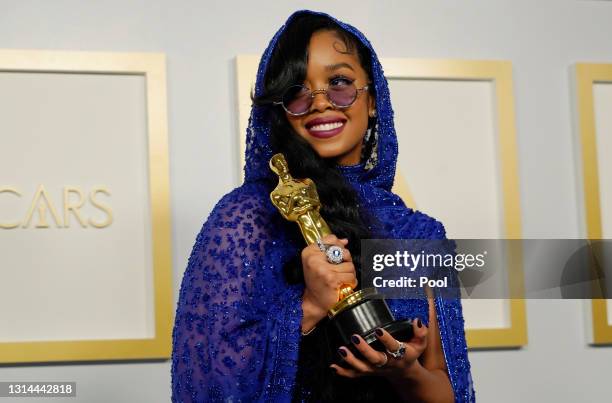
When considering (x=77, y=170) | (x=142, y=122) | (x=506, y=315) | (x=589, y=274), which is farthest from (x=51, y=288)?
(x=589, y=274)

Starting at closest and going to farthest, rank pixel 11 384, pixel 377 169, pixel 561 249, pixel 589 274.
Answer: pixel 377 169, pixel 11 384, pixel 589 274, pixel 561 249

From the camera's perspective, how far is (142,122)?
8.52 ft

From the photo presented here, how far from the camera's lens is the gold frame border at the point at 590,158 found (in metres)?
2.90

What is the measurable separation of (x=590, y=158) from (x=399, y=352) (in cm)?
179

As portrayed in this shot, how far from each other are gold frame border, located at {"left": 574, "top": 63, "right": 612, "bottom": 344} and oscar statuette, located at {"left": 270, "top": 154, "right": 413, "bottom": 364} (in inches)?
65.9

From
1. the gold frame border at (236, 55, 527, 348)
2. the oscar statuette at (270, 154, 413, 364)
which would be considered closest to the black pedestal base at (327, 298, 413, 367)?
the oscar statuette at (270, 154, 413, 364)

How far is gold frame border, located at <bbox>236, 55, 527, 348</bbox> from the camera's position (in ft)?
9.12

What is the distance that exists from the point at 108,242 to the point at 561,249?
55.9 inches

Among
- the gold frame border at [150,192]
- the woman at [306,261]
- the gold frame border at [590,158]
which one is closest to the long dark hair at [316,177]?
the woman at [306,261]

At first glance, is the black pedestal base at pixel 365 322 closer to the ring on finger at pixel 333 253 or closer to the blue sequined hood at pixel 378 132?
the ring on finger at pixel 333 253

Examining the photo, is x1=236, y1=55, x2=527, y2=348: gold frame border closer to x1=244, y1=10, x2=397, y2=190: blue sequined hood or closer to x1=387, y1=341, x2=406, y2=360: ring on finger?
x1=244, y1=10, x2=397, y2=190: blue sequined hood

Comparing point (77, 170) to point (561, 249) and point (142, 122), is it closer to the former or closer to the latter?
point (142, 122)

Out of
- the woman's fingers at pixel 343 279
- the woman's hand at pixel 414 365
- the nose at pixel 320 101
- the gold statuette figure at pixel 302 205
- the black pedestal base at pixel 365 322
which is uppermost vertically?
the nose at pixel 320 101

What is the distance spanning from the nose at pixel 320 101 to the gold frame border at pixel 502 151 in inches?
46.5
